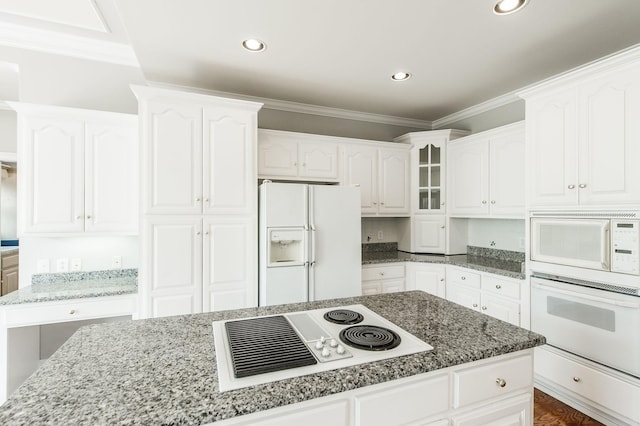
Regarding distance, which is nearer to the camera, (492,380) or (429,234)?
(492,380)

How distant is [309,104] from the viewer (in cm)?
352

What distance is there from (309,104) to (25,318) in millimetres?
3074

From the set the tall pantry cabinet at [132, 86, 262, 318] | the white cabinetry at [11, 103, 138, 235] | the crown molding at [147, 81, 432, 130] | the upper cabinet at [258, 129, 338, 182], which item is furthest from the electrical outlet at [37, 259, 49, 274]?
the upper cabinet at [258, 129, 338, 182]

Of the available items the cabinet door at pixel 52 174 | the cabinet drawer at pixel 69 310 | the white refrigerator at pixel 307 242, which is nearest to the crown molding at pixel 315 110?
the cabinet door at pixel 52 174

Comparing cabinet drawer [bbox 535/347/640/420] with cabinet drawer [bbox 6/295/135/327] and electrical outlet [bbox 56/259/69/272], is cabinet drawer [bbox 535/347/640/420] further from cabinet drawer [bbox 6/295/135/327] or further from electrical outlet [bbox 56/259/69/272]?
electrical outlet [bbox 56/259/69/272]

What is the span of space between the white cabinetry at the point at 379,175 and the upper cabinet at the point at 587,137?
4.72 feet

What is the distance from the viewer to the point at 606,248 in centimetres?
195

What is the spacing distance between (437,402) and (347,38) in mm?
2190

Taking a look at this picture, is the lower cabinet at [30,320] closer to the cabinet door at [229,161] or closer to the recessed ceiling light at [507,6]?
the cabinet door at [229,161]

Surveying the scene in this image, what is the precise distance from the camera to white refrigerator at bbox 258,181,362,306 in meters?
2.58

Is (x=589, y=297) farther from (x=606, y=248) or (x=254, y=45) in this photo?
(x=254, y=45)

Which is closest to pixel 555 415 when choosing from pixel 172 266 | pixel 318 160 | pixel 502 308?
pixel 502 308

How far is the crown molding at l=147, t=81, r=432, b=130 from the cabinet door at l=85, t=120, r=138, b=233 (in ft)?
2.45

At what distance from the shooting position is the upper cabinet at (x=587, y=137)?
1869 mm
